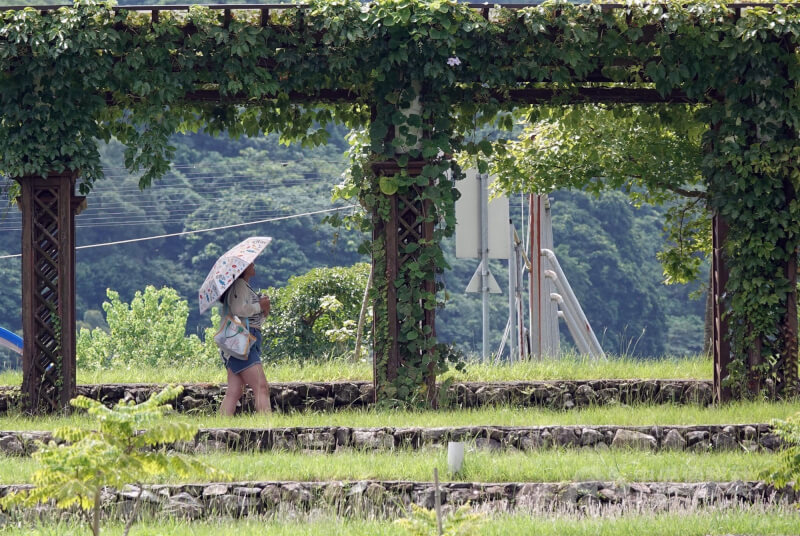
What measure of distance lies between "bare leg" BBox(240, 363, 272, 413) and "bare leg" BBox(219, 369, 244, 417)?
0.07 meters

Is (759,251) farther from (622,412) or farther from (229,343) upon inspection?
(229,343)

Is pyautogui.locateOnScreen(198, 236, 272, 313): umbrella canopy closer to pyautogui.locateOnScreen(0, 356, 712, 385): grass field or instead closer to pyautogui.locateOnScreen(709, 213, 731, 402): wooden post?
pyautogui.locateOnScreen(0, 356, 712, 385): grass field

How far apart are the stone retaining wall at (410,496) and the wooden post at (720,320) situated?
163 inches

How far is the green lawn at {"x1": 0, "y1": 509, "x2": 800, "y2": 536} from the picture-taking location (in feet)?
24.6

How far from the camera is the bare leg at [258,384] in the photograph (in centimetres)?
1237

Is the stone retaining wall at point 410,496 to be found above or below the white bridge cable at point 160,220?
below

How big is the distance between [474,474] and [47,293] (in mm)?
5242

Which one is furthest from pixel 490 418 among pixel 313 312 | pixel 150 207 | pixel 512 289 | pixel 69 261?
pixel 150 207

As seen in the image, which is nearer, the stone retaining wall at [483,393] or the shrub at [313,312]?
the stone retaining wall at [483,393]

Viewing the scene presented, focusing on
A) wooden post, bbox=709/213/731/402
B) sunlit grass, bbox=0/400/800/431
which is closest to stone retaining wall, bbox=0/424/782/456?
sunlit grass, bbox=0/400/800/431

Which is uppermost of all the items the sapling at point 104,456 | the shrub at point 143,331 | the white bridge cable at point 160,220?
the white bridge cable at point 160,220

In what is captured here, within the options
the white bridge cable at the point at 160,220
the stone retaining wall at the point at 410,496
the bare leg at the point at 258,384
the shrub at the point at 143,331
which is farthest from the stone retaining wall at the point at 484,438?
the white bridge cable at the point at 160,220

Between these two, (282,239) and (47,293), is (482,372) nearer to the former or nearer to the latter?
(47,293)

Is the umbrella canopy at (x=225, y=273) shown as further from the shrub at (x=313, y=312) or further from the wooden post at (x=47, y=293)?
the shrub at (x=313, y=312)
